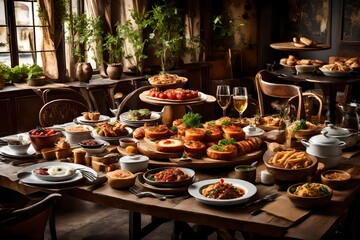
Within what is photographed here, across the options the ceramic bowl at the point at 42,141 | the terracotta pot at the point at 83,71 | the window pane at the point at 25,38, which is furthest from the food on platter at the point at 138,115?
the window pane at the point at 25,38

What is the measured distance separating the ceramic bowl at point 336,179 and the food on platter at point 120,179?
91 centimetres

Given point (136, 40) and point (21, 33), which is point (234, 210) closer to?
point (21, 33)

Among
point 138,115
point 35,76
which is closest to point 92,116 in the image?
point 138,115

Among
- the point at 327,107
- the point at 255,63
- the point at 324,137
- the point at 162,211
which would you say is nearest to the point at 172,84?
the point at 324,137

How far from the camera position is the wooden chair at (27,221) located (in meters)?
2.12

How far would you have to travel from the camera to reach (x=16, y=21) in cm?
601

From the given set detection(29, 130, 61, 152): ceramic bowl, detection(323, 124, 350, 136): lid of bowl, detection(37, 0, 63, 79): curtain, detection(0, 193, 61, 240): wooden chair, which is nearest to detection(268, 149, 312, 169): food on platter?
detection(323, 124, 350, 136): lid of bowl

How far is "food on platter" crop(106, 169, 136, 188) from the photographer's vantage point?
2486 mm

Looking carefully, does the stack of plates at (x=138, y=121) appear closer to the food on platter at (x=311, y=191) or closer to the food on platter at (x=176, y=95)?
the food on platter at (x=176, y=95)

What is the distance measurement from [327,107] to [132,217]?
→ 12.4ft

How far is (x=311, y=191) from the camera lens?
7.47 feet

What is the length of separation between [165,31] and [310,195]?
17.4ft

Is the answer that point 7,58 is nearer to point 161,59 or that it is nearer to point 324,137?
point 161,59

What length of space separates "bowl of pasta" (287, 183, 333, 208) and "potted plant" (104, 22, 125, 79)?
15.3ft
